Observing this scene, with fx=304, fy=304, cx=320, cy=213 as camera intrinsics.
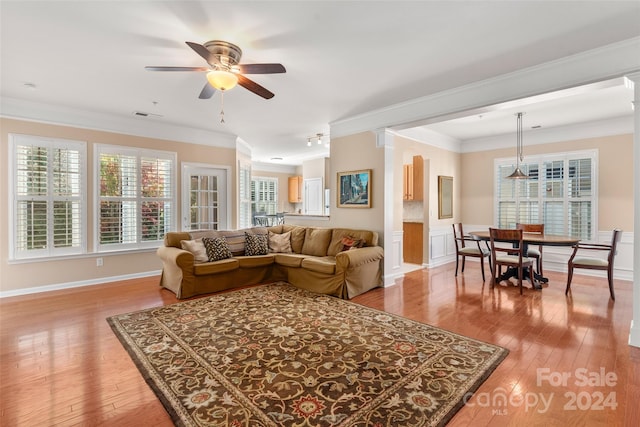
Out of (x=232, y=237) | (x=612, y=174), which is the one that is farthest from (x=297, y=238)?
(x=612, y=174)

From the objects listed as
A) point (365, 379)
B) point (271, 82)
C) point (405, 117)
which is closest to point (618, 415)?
point (365, 379)

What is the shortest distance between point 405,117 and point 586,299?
3.59 m

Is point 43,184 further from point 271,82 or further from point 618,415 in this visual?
point 618,415

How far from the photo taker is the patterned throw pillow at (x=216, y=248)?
475 cm

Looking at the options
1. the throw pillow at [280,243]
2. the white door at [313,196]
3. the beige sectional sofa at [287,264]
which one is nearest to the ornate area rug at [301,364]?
the beige sectional sofa at [287,264]

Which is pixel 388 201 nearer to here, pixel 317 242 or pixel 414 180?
pixel 317 242

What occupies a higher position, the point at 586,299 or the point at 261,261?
the point at 261,261

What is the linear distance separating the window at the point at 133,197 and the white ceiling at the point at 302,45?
39.5 inches

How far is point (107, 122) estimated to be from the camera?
17.1ft

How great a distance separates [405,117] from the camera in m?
4.54

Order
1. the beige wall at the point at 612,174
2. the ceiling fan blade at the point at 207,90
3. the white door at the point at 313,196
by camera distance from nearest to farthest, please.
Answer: the ceiling fan blade at the point at 207,90 → the beige wall at the point at 612,174 → the white door at the point at 313,196

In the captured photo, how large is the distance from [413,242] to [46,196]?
6660mm

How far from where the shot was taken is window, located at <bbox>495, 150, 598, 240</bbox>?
18.7 feet

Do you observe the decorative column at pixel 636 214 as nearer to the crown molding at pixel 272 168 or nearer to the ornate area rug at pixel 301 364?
the ornate area rug at pixel 301 364
